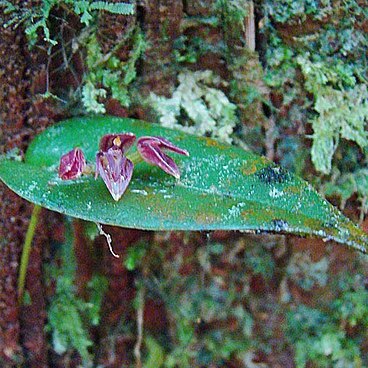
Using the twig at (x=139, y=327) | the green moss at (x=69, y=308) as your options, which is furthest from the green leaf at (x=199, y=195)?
the twig at (x=139, y=327)

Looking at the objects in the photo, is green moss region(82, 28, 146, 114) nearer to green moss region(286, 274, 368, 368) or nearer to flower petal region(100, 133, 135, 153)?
flower petal region(100, 133, 135, 153)

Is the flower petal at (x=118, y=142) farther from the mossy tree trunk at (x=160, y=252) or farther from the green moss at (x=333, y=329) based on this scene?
the green moss at (x=333, y=329)

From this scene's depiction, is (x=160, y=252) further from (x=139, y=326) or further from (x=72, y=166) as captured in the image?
(x=72, y=166)

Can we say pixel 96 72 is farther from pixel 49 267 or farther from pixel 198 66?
pixel 49 267

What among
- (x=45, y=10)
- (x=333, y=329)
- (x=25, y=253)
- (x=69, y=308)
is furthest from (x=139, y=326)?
(x=45, y=10)

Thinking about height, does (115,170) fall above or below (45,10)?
below

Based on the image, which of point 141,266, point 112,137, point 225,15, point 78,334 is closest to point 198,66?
point 225,15

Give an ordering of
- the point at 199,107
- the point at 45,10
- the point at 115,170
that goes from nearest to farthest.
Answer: the point at 115,170
the point at 45,10
the point at 199,107

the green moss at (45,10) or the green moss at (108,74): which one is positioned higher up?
the green moss at (45,10)
